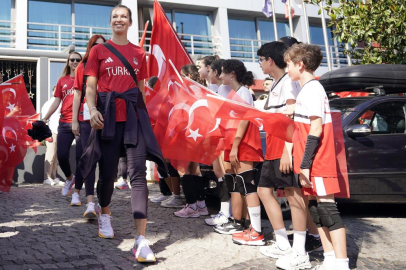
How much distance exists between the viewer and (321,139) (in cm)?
338

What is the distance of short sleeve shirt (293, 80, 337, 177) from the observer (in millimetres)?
3314

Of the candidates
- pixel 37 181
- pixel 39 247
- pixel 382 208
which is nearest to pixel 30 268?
pixel 39 247

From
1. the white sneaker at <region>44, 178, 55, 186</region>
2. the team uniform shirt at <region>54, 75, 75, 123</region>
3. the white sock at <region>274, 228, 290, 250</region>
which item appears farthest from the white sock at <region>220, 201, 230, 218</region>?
the white sneaker at <region>44, 178, 55, 186</region>

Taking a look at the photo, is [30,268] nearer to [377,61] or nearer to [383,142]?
[383,142]

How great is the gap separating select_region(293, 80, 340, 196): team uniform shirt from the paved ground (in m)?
0.78

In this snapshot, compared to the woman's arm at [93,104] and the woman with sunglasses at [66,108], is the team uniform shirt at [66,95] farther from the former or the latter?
the woman's arm at [93,104]

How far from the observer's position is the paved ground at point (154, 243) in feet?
11.9

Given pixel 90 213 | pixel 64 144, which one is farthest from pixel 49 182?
pixel 90 213

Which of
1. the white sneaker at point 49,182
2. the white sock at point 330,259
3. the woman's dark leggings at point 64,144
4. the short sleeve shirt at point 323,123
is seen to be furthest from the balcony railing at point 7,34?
the white sock at point 330,259

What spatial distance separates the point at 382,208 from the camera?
6625 mm

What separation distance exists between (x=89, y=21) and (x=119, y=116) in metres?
17.3

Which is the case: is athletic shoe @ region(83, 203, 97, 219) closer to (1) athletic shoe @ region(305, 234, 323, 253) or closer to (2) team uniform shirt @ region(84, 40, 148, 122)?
(2) team uniform shirt @ region(84, 40, 148, 122)

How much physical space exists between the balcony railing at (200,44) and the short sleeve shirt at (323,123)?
18003 millimetres

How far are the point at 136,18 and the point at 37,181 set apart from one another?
11.4 metres
